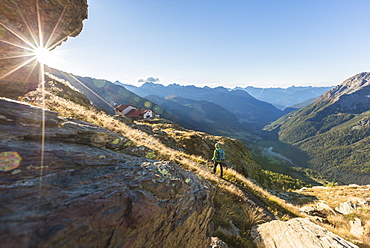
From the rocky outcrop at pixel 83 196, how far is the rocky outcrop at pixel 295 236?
3642 millimetres

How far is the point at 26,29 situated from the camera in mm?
14664

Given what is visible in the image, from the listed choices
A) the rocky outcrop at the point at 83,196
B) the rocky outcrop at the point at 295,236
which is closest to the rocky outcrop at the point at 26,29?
the rocky outcrop at the point at 83,196

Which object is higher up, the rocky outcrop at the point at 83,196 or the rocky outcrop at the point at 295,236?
the rocky outcrop at the point at 83,196

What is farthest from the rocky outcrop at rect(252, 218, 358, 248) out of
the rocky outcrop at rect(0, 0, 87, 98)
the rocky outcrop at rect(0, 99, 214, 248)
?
the rocky outcrop at rect(0, 0, 87, 98)

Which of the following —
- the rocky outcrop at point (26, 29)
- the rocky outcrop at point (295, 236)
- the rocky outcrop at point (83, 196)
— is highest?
the rocky outcrop at point (26, 29)

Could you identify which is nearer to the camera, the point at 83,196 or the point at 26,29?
the point at 83,196

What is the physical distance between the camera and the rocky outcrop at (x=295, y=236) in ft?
23.3

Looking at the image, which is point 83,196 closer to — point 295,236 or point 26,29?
point 295,236

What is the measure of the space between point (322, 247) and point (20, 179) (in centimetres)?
1122

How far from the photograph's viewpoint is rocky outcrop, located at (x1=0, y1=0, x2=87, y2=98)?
13125 millimetres

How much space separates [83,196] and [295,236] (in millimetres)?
9542

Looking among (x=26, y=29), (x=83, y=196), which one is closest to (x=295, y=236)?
(x=83, y=196)

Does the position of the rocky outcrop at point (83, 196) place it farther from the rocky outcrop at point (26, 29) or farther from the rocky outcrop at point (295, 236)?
the rocky outcrop at point (26, 29)

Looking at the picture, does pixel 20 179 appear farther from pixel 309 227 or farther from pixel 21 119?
pixel 309 227
